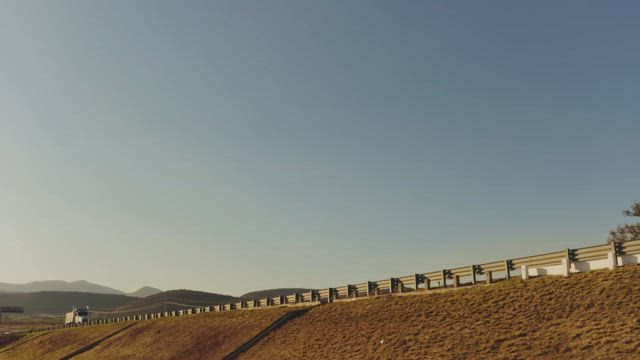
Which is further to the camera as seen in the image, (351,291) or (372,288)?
(351,291)

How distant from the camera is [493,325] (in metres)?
25.9

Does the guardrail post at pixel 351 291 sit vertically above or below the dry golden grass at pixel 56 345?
above

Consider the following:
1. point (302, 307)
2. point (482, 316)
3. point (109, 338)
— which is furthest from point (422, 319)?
point (109, 338)

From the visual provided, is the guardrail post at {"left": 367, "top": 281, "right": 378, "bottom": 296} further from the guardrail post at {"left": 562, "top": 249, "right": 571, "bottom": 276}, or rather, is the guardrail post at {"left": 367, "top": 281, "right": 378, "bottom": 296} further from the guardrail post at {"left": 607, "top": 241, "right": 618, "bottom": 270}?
the guardrail post at {"left": 607, "top": 241, "right": 618, "bottom": 270}

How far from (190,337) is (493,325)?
3067 cm

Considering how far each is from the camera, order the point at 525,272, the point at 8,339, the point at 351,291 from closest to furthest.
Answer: the point at 525,272 < the point at 351,291 < the point at 8,339

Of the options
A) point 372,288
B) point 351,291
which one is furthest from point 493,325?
point 351,291

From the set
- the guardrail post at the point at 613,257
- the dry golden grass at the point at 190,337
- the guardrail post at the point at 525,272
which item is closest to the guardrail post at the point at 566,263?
the guardrail post at the point at 613,257

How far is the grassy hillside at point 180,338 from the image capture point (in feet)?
136

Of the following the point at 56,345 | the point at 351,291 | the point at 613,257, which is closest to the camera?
the point at 613,257

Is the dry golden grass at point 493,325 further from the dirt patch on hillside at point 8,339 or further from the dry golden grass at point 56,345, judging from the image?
the dirt patch on hillside at point 8,339

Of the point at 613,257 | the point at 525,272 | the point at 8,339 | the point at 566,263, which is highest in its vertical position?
the point at 613,257

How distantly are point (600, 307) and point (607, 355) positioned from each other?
4.14 m

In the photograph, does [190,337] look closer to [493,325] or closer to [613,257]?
[493,325]
